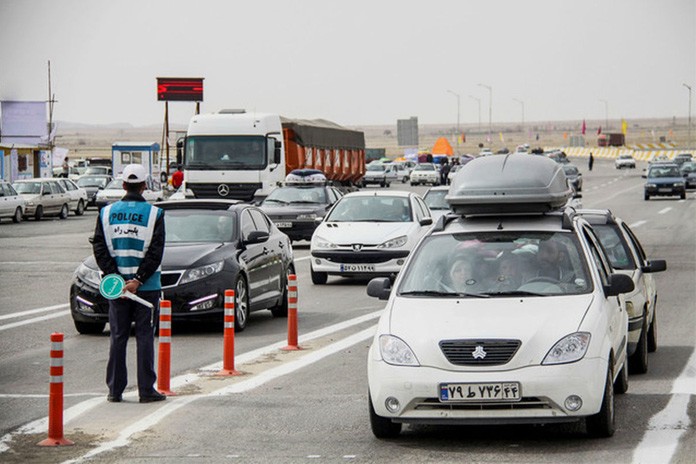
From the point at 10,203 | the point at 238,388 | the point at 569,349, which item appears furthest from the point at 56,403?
the point at 10,203

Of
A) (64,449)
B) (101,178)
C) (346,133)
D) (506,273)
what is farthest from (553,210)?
(101,178)

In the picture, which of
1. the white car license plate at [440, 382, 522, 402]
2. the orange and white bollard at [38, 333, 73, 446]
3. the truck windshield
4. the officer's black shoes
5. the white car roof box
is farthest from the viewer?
the truck windshield

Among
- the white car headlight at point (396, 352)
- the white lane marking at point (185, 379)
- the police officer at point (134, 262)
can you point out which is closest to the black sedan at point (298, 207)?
the white lane marking at point (185, 379)

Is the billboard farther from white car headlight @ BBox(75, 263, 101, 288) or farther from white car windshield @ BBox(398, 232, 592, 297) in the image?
white car windshield @ BBox(398, 232, 592, 297)

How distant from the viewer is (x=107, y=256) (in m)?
11.4

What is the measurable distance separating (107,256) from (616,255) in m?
5.20

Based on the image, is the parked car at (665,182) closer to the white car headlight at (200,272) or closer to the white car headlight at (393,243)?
the white car headlight at (393,243)

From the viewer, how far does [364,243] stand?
24.2 metres

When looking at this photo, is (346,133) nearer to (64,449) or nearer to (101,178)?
(101,178)

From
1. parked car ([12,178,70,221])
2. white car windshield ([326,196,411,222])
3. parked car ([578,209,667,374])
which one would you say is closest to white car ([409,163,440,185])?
parked car ([12,178,70,221])

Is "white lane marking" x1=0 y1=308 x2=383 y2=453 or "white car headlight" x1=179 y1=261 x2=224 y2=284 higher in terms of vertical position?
"white car headlight" x1=179 y1=261 x2=224 y2=284

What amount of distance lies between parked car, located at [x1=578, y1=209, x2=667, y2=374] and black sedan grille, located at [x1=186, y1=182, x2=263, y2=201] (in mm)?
26161

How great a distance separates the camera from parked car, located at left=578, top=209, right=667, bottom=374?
12672mm

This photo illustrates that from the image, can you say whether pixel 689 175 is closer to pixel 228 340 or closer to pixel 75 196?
pixel 75 196
